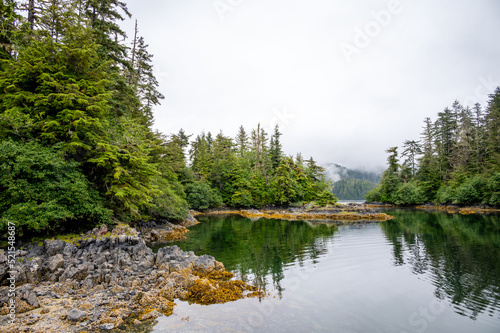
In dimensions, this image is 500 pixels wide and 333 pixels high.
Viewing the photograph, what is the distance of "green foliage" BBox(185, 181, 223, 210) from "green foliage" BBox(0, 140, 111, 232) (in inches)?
1360

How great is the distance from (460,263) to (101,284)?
17.8 metres

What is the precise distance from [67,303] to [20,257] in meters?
3.61

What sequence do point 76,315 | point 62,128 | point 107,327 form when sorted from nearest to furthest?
point 107,327, point 76,315, point 62,128

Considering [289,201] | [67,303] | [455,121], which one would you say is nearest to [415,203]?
[455,121]

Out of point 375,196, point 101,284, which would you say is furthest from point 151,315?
point 375,196

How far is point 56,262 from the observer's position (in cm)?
938

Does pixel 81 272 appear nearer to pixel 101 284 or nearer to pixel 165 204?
pixel 101 284

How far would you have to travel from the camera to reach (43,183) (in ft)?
35.9

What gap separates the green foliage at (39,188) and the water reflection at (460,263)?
54.4 feet

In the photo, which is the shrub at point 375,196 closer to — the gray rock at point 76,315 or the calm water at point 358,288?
the calm water at point 358,288

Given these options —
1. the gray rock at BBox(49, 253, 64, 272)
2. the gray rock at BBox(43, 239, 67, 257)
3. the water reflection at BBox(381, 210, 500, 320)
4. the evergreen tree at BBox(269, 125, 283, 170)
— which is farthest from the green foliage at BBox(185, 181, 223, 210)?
the gray rock at BBox(49, 253, 64, 272)

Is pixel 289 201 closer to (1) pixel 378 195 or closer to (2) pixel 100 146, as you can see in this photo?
(1) pixel 378 195

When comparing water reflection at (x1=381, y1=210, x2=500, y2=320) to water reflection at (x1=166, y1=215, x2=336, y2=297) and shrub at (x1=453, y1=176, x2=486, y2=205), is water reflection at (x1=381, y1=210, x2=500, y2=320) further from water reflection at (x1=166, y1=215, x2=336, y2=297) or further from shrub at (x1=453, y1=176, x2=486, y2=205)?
shrub at (x1=453, y1=176, x2=486, y2=205)

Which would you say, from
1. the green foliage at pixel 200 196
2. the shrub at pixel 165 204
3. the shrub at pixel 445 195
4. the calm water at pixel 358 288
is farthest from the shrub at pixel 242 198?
the shrub at pixel 445 195
